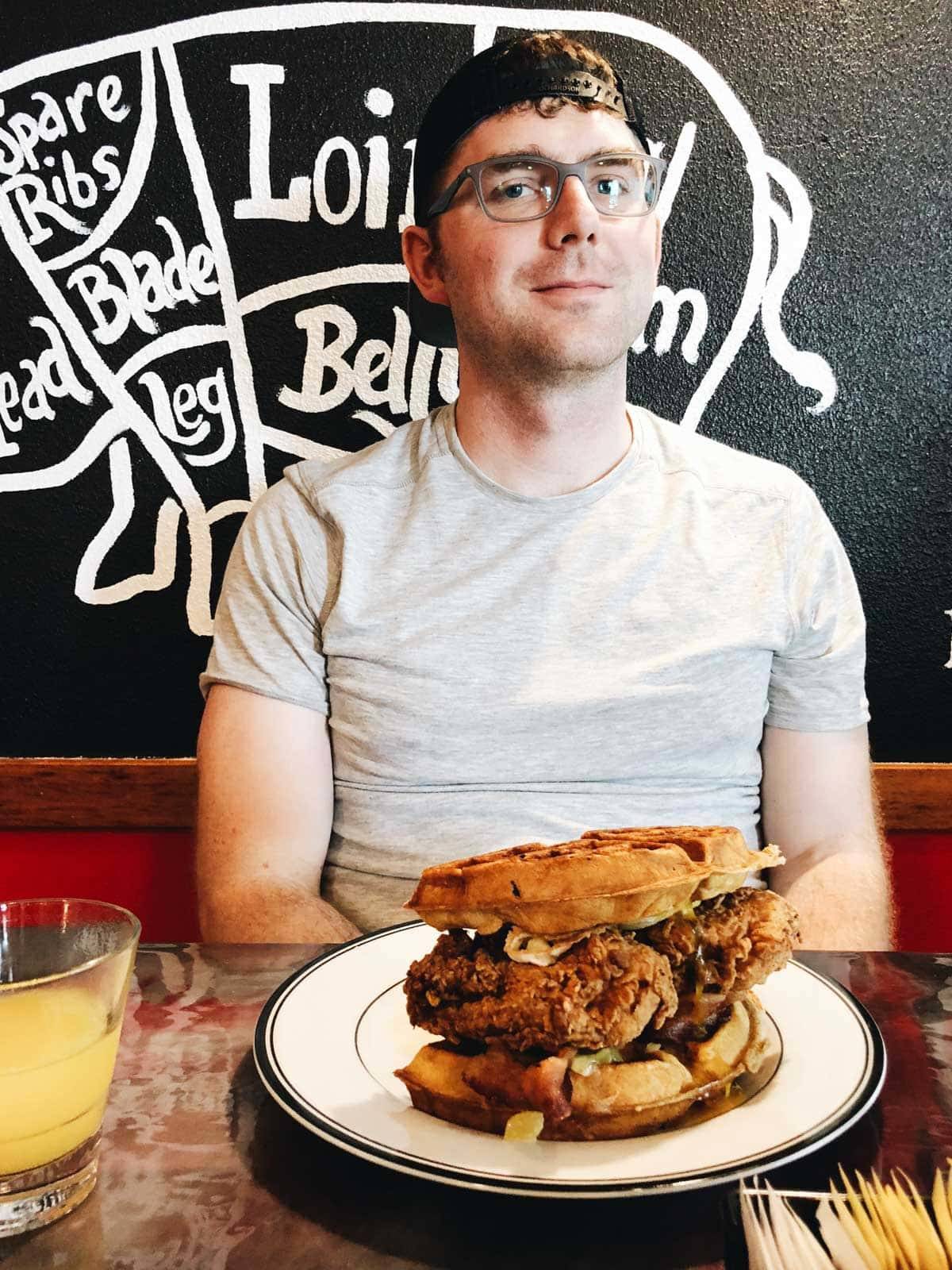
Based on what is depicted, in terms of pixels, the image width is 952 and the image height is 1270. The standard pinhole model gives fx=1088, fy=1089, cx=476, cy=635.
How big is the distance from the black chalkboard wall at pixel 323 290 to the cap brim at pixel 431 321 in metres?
0.11

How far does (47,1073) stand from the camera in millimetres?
668

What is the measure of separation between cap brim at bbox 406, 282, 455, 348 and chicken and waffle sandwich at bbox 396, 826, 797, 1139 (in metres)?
1.37

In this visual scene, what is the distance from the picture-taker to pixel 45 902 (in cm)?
81

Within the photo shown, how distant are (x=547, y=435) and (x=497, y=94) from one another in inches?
20.6

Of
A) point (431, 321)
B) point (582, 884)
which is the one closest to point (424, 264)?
point (431, 321)

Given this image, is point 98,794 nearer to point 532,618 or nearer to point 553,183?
point 532,618

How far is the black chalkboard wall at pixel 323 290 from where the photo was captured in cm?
205

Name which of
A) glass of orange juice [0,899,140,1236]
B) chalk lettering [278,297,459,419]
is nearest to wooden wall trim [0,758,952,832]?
chalk lettering [278,297,459,419]

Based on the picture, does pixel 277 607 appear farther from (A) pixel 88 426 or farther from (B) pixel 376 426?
(A) pixel 88 426

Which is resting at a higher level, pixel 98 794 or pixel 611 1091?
pixel 611 1091

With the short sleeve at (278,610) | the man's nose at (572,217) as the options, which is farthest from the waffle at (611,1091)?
the man's nose at (572,217)

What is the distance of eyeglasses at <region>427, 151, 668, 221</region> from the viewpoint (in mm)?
1647

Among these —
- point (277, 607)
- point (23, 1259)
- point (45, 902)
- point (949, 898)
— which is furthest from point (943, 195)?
point (23, 1259)

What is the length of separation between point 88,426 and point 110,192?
1.49ft
